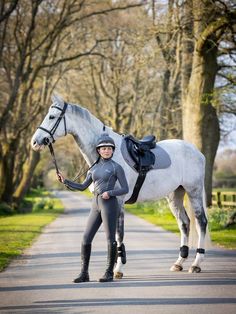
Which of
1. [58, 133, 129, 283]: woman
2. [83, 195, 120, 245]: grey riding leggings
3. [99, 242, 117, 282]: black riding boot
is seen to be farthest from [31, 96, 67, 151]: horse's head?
[99, 242, 117, 282]: black riding boot

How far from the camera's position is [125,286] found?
891 cm

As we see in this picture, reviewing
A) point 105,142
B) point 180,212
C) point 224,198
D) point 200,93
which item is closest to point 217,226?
point 200,93

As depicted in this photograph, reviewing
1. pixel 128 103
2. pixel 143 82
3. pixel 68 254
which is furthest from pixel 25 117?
pixel 68 254

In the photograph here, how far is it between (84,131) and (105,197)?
134cm

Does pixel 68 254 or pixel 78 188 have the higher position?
pixel 78 188

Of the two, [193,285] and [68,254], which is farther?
[68,254]

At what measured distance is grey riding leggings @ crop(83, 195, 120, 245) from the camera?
31.0 ft

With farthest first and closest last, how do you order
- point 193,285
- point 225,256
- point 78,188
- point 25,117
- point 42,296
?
point 25,117 < point 225,256 < point 78,188 < point 193,285 < point 42,296

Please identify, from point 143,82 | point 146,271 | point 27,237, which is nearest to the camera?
point 146,271

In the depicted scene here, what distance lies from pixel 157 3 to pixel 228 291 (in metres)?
18.1

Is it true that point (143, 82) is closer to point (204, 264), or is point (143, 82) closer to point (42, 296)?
point (204, 264)

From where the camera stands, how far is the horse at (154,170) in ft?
32.9

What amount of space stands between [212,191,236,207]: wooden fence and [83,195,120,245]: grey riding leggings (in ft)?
61.7

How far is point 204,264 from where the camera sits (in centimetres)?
1137
